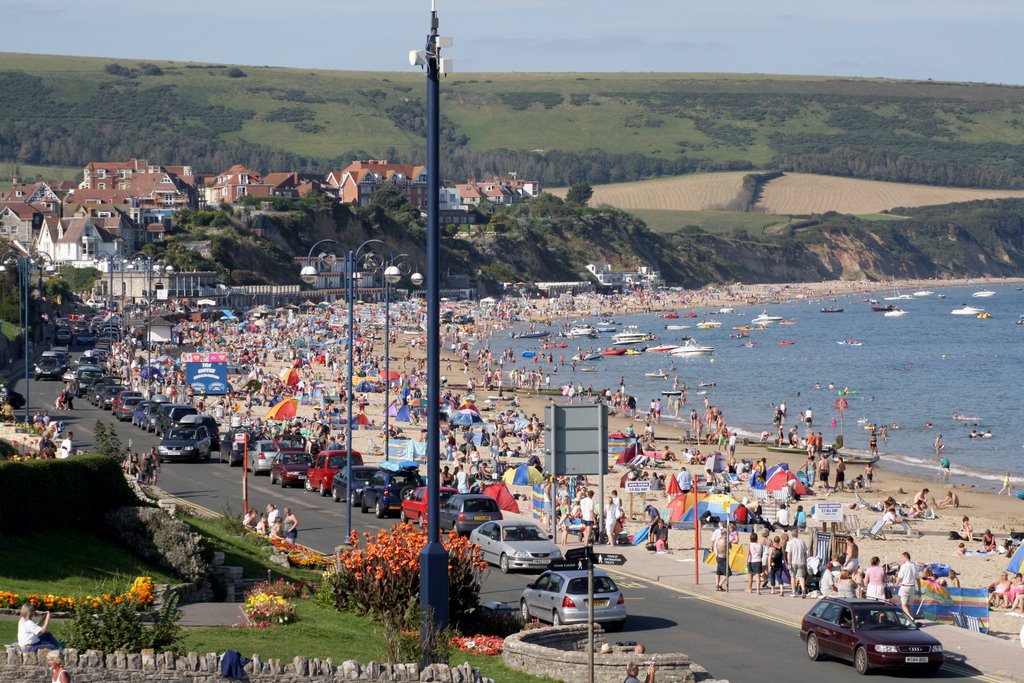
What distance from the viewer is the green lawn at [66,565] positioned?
1986 centimetres

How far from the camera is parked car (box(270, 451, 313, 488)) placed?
4209 centimetres

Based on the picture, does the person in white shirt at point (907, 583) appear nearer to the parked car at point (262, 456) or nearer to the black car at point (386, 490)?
the black car at point (386, 490)

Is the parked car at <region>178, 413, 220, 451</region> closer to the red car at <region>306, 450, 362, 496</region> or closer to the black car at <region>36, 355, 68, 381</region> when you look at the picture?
the red car at <region>306, 450, 362, 496</region>

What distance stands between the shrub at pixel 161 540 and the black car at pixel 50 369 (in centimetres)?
5455

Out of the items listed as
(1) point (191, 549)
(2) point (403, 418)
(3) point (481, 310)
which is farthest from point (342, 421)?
(3) point (481, 310)

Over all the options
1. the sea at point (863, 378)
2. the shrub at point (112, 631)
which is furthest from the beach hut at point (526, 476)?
the shrub at point (112, 631)

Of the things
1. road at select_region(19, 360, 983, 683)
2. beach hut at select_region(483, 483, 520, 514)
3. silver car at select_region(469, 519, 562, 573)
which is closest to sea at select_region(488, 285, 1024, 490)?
beach hut at select_region(483, 483, 520, 514)

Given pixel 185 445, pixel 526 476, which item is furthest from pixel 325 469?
pixel 185 445

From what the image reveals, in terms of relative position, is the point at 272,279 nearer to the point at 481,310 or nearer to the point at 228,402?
the point at 481,310

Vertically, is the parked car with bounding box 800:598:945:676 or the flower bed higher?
the flower bed

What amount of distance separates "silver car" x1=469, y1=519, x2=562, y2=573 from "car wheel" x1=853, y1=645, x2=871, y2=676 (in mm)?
8629

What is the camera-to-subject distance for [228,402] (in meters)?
64.8

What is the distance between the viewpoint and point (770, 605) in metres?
25.4

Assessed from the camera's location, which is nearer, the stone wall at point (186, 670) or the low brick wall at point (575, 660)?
the stone wall at point (186, 670)
